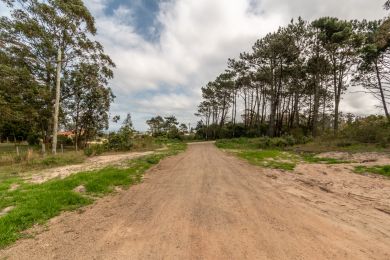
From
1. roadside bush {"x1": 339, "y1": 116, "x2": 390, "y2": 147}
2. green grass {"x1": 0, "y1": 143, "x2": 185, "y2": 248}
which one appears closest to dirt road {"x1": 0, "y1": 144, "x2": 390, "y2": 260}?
green grass {"x1": 0, "y1": 143, "x2": 185, "y2": 248}

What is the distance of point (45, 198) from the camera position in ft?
17.7

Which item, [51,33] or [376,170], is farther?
[51,33]

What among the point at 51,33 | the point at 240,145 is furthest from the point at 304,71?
the point at 51,33

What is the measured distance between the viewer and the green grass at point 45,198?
13.3 ft


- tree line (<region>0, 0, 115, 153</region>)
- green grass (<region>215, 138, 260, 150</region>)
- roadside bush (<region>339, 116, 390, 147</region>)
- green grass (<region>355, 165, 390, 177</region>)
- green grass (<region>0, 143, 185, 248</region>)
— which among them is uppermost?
tree line (<region>0, 0, 115, 153</region>)

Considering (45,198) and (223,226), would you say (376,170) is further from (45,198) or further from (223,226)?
(45,198)

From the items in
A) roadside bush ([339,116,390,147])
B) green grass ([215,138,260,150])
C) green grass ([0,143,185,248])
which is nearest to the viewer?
green grass ([0,143,185,248])

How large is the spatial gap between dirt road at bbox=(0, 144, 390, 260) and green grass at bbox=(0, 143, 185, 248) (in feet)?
1.22

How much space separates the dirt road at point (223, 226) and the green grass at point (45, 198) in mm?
372

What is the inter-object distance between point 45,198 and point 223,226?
4231 millimetres

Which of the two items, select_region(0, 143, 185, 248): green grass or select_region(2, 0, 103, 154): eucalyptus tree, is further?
select_region(2, 0, 103, 154): eucalyptus tree

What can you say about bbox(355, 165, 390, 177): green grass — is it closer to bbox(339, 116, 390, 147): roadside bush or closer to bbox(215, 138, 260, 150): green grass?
bbox(339, 116, 390, 147): roadside bush

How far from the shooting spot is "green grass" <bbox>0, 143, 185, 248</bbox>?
13.3ft

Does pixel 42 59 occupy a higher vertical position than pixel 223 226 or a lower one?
higher
